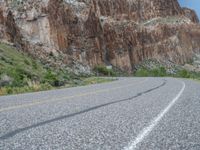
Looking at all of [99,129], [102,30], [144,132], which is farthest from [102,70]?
[144,132]

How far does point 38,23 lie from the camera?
98.9 metres

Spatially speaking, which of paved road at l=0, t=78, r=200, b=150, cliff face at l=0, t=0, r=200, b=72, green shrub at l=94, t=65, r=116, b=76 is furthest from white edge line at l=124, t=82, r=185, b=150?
green shrub at l=94, t=65, r=116, b=76

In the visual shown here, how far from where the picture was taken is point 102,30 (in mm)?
132500

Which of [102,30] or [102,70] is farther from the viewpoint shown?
[102,30]

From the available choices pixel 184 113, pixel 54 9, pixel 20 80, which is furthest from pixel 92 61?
pixel 184 113

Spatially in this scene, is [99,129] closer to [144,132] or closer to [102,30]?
[144,132]

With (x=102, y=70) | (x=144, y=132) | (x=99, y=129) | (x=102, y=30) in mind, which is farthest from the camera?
(x=102, y=30)

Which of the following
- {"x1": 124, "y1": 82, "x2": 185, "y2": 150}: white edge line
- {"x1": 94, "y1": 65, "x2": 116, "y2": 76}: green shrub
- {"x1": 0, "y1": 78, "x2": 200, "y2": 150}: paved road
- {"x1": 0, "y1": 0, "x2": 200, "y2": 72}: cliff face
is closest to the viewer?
{"x1": 124, "y1": 82, "x2": 185, "y2": 150}: white edge line

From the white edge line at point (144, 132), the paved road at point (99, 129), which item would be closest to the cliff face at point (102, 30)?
the paved road at point (99, 129)

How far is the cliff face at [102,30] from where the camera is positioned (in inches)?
3501

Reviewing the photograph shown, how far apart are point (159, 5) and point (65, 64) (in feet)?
381

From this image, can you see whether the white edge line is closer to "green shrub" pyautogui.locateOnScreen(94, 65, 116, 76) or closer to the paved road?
the paved road

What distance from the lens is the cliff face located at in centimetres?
8894

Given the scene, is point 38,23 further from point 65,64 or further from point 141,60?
point 141,60
